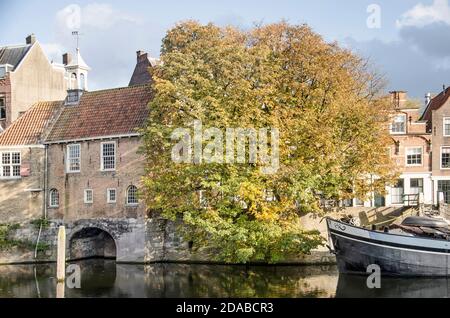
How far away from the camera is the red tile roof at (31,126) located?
144ft

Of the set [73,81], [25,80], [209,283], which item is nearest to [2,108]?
[25,80]

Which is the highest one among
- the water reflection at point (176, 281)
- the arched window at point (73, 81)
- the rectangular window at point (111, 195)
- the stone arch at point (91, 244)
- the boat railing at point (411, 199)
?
the arched window at point (73, 81)

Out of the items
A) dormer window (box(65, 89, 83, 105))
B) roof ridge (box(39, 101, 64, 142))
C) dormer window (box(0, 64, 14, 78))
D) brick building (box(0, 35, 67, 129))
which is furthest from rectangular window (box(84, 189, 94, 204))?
dormer window (box(0, 64, 14, 78))

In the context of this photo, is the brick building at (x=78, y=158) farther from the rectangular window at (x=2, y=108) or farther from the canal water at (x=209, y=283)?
the canal water at (x=209, y=283)

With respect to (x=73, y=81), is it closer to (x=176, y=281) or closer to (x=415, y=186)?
(x=176, y=281)

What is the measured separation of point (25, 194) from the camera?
142 feet

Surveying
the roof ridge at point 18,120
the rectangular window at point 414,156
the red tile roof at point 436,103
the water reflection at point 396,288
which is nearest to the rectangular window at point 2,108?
the roof ridge at point 18,120

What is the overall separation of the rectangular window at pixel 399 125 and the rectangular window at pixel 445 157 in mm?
3021

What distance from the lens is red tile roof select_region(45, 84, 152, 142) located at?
136 ft

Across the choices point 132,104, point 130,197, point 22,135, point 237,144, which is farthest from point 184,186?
point 22,135

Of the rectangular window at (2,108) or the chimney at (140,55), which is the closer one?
the rectangular window at (2,108)

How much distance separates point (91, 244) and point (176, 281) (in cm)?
1228

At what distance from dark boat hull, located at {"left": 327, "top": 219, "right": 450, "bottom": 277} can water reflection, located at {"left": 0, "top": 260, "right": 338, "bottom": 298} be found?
185 centimetres

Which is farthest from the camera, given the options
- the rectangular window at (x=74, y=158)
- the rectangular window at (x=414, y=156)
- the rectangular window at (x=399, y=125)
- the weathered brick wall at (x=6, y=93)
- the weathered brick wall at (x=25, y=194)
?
the weathered brick wall at (x=6, y=93)
